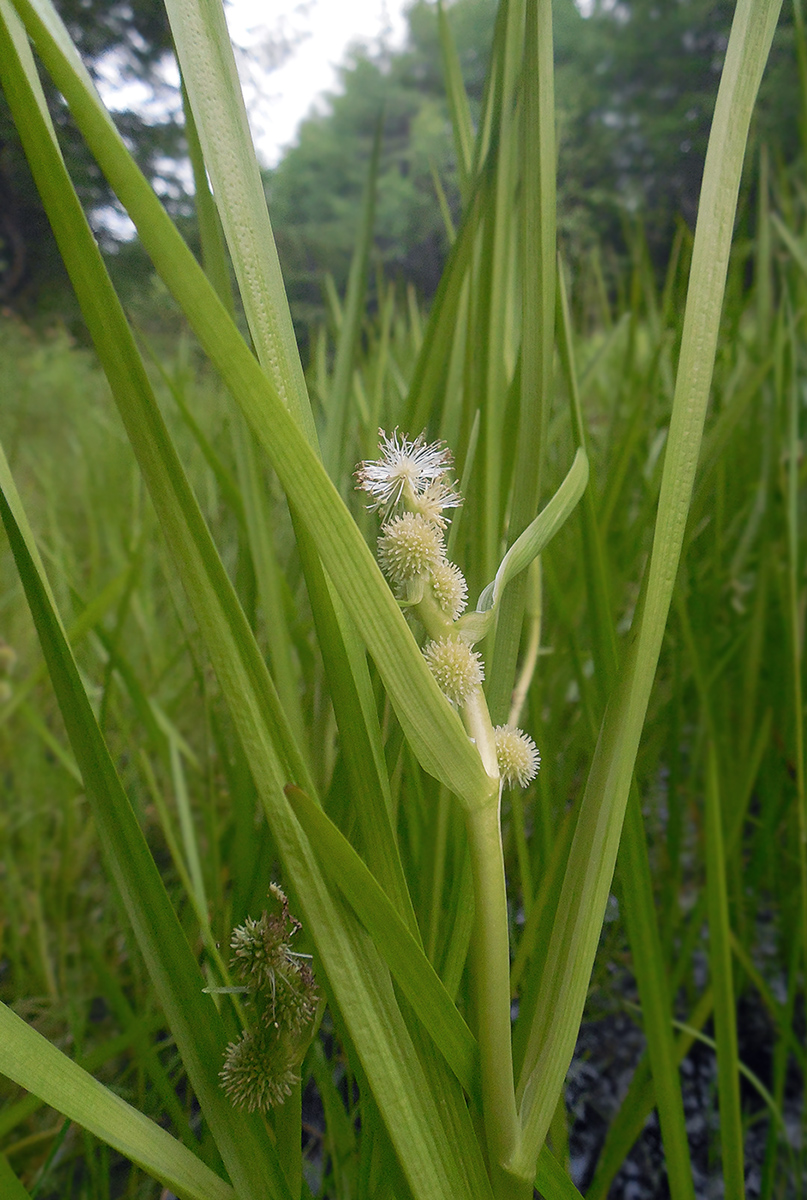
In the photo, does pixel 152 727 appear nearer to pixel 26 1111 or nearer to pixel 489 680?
pixel 26 1111

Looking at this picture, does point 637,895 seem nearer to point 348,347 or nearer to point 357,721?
point 357,721

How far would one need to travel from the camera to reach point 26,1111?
1.03 ft

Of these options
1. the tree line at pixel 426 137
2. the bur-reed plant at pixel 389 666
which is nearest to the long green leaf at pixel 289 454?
the bur-reed plant at pixel 389 666

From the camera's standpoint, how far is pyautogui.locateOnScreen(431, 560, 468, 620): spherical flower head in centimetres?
20

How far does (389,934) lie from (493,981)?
0.04 metres

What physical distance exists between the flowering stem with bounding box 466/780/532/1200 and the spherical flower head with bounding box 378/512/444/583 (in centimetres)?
6

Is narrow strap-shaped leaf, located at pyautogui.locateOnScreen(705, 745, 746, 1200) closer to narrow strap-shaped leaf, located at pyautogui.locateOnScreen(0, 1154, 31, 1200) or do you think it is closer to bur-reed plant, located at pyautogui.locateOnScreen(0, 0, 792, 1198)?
bur-reed plant, located at pyautogui.locateOnScreen(0, 0, 792, 1198)

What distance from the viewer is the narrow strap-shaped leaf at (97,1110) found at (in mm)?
170

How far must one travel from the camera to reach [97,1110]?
184mm

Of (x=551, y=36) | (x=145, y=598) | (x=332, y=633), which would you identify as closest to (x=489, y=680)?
(x=332, y=633)

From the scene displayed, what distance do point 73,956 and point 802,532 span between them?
76 centimetres

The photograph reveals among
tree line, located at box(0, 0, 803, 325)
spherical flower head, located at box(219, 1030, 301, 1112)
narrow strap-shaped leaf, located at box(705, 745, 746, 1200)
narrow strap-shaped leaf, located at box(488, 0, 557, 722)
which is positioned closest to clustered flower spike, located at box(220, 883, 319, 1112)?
spherical flower head, located at box(219, 1030, 301, 1112)

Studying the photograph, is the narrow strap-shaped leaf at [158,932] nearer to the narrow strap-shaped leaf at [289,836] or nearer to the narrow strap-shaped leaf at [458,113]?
the narrow strap-shaped leaf at [289,836]

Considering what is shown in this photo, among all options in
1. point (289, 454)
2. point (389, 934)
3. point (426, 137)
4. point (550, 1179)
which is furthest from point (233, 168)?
point (426, 137)
